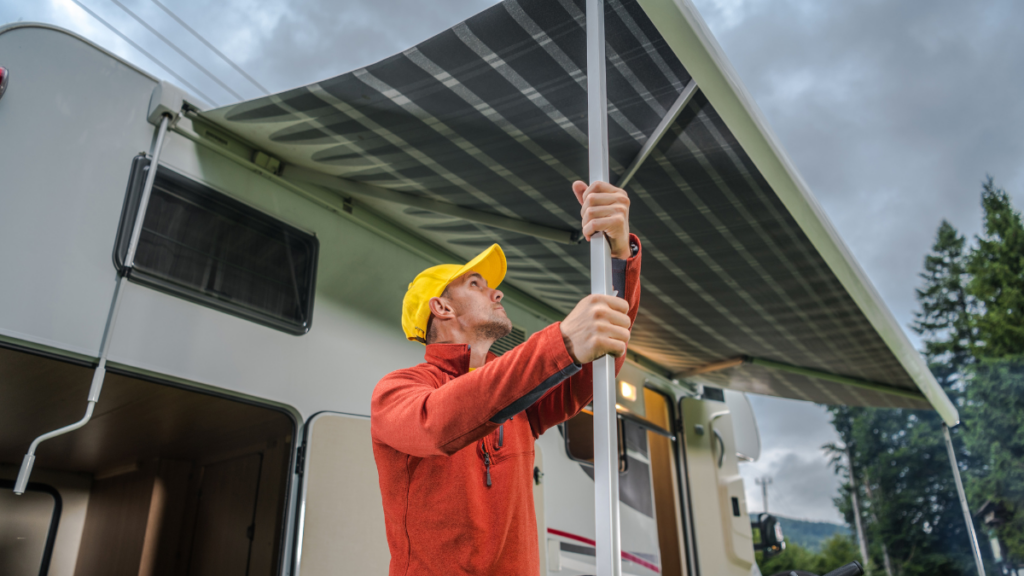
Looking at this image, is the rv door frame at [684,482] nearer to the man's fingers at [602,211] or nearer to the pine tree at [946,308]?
the man's fingers at [602,211]

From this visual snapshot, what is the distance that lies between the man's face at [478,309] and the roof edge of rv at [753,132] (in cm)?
73

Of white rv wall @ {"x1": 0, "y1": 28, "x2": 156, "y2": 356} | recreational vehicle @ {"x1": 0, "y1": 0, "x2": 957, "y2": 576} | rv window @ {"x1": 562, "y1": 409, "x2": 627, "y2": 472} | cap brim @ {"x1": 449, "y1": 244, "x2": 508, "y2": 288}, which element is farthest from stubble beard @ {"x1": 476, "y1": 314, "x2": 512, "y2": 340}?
rv window @ {"x1": 562, "y1": 409, "x2": 627, "y2": 472}

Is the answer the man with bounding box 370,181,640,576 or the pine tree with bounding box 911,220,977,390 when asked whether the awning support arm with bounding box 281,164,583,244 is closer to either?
the man with bounding box 370,181,640,576

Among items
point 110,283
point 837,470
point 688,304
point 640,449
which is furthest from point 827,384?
point 837,470

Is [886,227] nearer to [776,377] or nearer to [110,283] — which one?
[776,377]

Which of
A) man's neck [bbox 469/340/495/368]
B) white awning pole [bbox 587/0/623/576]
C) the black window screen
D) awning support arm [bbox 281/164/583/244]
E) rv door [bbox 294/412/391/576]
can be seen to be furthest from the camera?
awning support arm [bbox 281/164/583/244]

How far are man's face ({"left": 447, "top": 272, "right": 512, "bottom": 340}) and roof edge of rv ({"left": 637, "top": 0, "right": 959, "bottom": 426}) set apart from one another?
2.40 ft

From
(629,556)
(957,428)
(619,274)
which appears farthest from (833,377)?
(957,428)

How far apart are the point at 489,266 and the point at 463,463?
1.96 ft

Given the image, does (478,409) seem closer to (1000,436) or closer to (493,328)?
(493,328)

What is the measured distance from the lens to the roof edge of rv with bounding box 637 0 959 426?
1.38 m

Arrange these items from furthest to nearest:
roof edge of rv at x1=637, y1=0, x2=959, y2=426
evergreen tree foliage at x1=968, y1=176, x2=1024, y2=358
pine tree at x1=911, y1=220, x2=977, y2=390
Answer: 1. pine tree at x1=911, y1=220, x2=977, y2=390
2. evergreen tree foliage at x1=968, y1=176, x2=1024, y2=358
3. roof edge of rv at x1=637, y1=0, x2=959, y2=426

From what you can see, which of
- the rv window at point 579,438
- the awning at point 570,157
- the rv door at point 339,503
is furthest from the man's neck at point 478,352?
the rv window at point 579,438

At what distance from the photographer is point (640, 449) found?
421 centimetres
